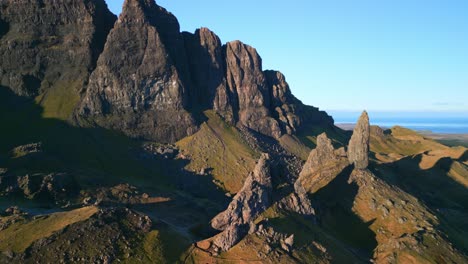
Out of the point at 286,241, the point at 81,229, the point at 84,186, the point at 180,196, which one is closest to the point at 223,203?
the point at 180,196

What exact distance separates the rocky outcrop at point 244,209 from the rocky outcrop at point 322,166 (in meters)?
34.6

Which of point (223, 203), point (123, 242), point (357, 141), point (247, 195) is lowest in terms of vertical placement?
point (223, 203)

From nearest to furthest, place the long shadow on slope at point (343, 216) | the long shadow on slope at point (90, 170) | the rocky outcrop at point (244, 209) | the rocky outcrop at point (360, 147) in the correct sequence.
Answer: the rocky outcrop at point (244, 209) → the long shadow on slope at point (343, 216) → the rocky outcrop at point (360, 147) → the long shadow on slope at point (90, 170)

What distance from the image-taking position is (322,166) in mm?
155375

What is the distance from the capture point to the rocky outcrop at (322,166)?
147m

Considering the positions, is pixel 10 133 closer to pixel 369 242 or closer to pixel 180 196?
pixel 180 196

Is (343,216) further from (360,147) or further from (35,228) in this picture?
(35,228)

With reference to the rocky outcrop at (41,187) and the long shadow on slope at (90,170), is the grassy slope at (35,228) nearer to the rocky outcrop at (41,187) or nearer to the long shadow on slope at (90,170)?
the rocky outcrop at (41,187)

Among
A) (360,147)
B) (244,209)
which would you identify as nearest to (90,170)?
(244,209)

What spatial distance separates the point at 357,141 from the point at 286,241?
70.2m

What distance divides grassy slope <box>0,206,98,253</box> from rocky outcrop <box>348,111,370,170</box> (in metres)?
92.0

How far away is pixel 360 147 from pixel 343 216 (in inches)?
1262

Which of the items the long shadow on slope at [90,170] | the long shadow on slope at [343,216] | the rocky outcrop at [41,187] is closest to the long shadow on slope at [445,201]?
the long shadow on slope at [343,216]

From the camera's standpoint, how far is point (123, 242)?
3558 inches
